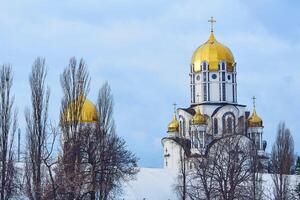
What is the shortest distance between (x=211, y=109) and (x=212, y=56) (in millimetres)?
5340

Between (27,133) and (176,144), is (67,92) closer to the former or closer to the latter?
(27,133)

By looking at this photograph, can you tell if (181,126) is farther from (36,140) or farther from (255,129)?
(36,140)

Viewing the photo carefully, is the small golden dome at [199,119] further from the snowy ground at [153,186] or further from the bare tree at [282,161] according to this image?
the bare tree at [282,161]

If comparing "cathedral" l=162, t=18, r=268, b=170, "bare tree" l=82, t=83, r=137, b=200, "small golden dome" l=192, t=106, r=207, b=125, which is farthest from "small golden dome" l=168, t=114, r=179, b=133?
"bare tree" l=82, t=83, r=137, b=200

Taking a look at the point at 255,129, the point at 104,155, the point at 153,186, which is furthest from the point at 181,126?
the point at 104,155

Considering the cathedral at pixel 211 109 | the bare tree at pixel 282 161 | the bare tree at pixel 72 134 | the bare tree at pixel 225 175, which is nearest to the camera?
the bare tree at pixel 72 134

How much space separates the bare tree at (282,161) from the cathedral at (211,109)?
13.6 m

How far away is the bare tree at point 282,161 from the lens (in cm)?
6159

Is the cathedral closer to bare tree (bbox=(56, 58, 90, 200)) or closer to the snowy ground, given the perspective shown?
the snowy ground

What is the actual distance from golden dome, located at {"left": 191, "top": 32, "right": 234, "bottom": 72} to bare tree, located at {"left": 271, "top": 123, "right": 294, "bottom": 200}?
18629mm

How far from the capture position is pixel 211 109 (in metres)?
79.5

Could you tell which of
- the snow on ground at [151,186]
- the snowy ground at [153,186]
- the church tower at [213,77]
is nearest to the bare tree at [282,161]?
the snowy ground at [153,186]

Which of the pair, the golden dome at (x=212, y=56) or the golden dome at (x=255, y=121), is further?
the golden dome at (x=212, y=56)

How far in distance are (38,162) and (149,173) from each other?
29.0 m
